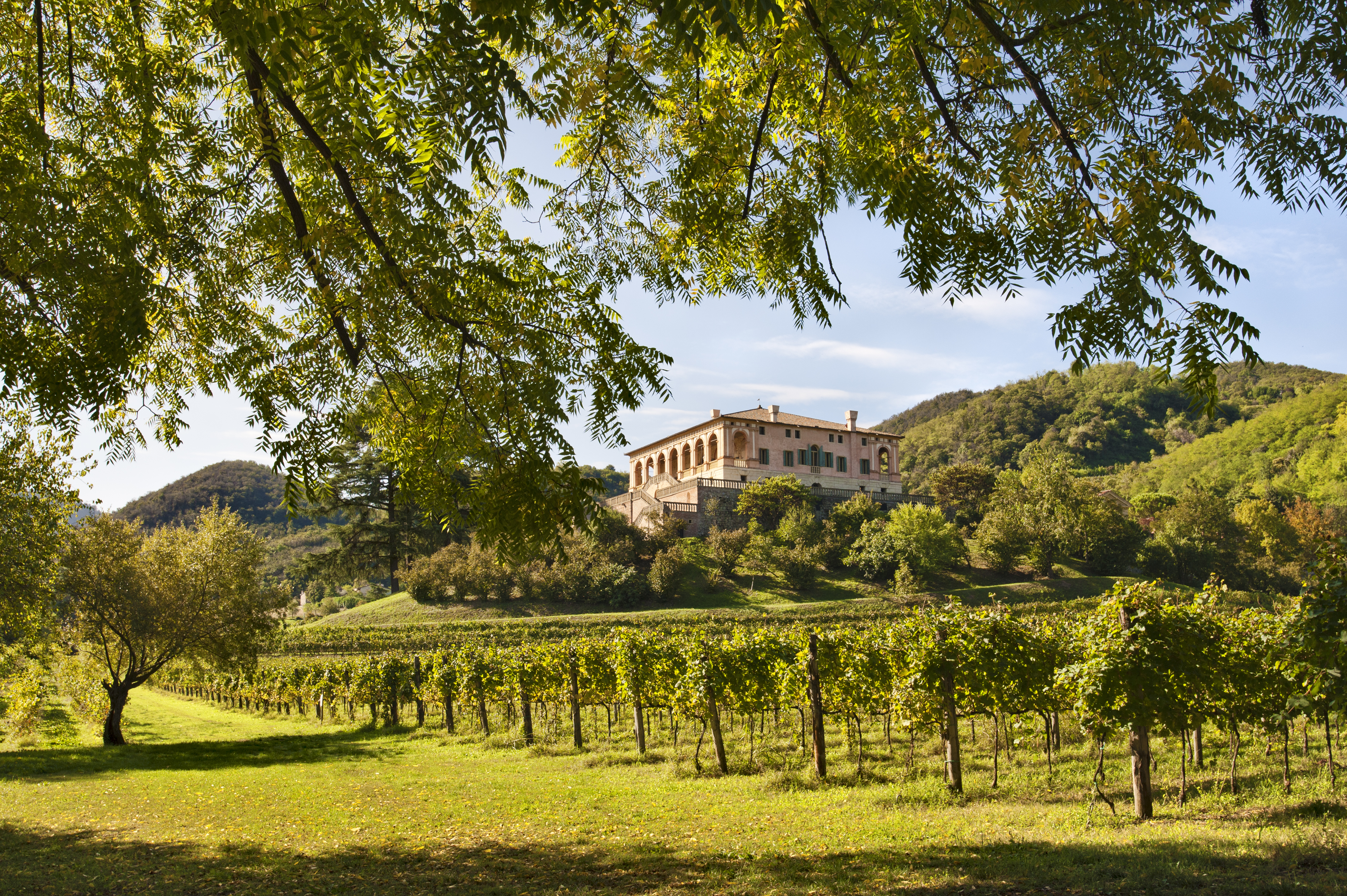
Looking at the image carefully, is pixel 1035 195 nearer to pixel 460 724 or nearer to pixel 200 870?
pixel 200 870

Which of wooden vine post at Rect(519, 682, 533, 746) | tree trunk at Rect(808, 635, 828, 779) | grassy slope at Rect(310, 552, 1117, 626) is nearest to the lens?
tree trunk at Rect(808, 635, 828, 779)

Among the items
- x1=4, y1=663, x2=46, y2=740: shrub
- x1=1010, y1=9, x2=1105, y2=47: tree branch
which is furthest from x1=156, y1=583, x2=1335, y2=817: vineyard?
x1=1010, y1=9, x2=1105, y2=47: tree branch

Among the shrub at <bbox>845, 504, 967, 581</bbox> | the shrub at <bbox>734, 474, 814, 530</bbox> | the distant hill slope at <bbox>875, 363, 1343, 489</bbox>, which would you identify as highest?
the distant hill slope at <bbox>875, 363, 1343, 489</bbox>

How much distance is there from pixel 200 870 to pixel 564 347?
572 centimetres

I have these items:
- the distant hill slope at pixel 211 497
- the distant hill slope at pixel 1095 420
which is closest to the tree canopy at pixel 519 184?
the distant hill slope at pixel 211 497

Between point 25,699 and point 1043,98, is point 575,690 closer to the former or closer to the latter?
point 25,699

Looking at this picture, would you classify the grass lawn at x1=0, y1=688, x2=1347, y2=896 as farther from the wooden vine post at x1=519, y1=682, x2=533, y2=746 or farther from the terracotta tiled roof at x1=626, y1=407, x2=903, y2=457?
the terracotta tiled roof at x1=626, y1=407, x2=903, y2=457

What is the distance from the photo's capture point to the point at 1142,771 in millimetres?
7176

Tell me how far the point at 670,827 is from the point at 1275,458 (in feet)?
292

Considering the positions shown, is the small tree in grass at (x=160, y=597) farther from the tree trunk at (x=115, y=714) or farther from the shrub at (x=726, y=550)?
the shrub at (x=726, y=550)

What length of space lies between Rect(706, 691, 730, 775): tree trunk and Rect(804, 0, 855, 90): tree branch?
30.3 feet

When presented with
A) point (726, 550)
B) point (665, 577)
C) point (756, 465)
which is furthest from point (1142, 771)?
point (756, 465)

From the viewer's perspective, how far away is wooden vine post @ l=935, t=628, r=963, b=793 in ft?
29.4

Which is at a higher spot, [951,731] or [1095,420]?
[1095,420]
